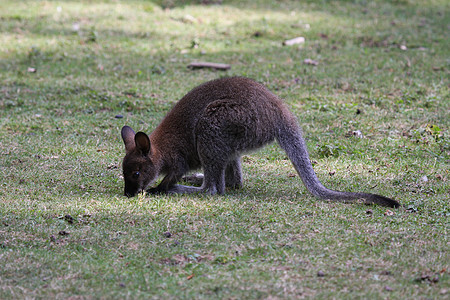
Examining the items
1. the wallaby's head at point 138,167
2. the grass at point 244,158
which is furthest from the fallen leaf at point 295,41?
the wallaby's head at point 138,167

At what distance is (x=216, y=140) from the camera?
585 centimetres

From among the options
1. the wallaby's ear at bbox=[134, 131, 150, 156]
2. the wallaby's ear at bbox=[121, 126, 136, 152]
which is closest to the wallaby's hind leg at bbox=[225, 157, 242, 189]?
the wallaby's ear at bbox=[134, 131, 150, 156]

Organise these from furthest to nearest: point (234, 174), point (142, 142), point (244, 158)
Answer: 1. point (244, 158)
2. point (234, 174)
3. point (142, 142)

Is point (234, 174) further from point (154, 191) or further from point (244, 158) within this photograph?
point (244, 158)

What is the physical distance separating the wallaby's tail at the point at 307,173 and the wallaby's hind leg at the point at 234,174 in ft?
2.01

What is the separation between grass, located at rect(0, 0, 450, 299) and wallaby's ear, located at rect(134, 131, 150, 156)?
505 millimetres

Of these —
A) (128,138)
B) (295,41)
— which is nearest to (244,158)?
(128,138)

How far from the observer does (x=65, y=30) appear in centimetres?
1261

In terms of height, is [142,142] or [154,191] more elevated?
[142,142]

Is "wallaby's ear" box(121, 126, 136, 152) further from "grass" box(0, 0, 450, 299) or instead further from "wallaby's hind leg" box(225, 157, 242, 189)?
"wallaby's hind leg" box(225, 157, 242, 189)

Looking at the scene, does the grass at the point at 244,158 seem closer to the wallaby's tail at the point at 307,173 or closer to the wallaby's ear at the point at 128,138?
the wallaby's tail at the point at 307,173

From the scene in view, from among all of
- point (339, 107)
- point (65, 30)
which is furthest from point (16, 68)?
point (339, 107)

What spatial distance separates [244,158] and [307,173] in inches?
69.0

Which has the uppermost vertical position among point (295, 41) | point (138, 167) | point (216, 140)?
point (295, 41)
